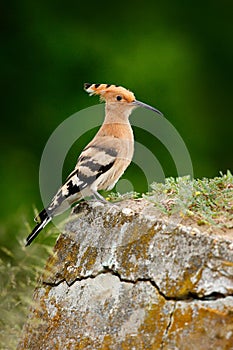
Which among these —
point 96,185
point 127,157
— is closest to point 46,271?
point 96,185

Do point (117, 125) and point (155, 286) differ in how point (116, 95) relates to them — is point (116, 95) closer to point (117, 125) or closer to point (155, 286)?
point (117, 125)

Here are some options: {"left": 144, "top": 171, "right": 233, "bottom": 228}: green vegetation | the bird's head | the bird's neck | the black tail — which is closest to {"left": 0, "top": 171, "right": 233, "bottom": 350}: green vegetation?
{"left": 144, "top": 171, "right": 233, "bottom": 228}: green vegetation

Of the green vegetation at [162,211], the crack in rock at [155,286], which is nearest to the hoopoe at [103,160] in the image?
the green vegetation at [162,211]

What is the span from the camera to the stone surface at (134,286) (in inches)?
107

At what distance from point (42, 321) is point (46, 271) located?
26 cm

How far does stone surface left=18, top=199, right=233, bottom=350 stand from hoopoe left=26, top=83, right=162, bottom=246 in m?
0.24

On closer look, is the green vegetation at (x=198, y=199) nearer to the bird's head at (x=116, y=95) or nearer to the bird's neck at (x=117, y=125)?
the bird's neck at (x=117, y=125)

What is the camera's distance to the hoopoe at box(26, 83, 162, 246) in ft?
12.0

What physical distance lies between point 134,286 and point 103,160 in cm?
101

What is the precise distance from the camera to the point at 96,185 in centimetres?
374

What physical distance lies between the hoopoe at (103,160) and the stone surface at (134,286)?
24 centimetres

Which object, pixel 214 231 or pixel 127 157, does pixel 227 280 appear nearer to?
pixel 214 231

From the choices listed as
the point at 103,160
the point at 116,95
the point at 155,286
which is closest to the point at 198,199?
the point at 155,286

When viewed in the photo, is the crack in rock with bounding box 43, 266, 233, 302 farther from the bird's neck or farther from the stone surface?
the bird's neck
